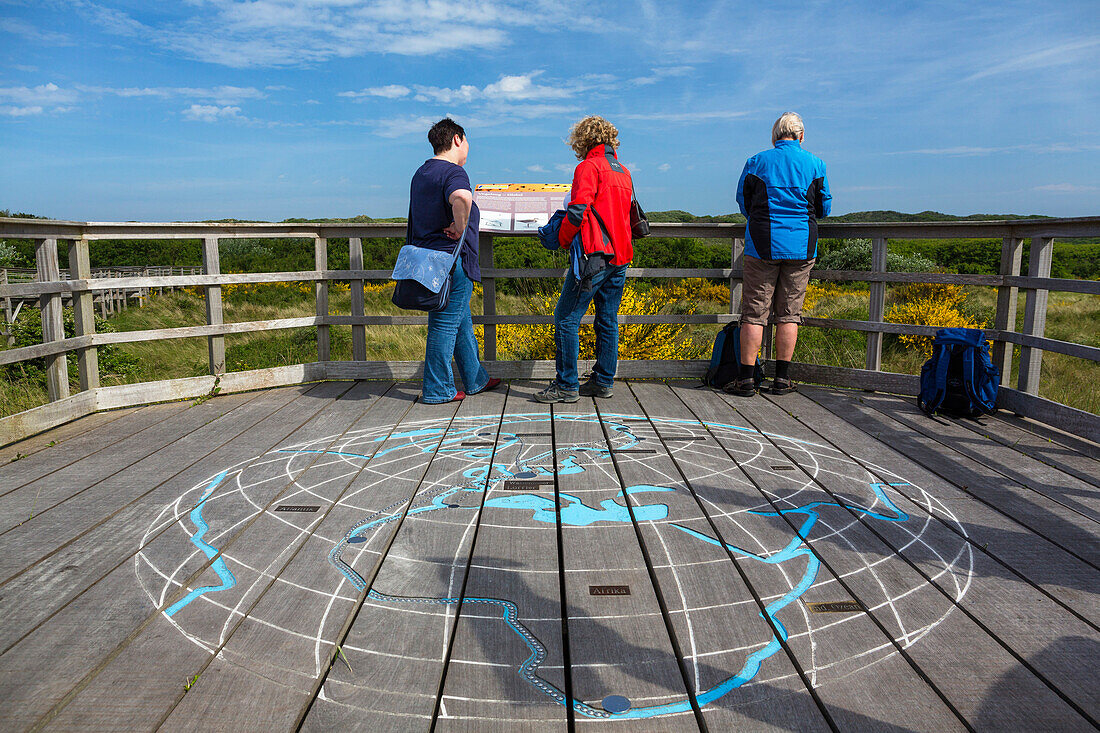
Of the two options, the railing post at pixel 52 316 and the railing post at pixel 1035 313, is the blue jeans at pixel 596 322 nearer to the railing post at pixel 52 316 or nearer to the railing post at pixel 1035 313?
the railing post at pixel 1035 313

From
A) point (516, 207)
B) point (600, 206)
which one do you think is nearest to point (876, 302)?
point (600, 206)

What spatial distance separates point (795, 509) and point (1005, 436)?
212 cm

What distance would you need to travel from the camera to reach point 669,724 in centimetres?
184

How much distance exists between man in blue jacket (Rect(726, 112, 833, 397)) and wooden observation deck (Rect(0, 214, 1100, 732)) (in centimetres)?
84

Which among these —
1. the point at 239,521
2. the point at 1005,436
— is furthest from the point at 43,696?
the point at 1005,436

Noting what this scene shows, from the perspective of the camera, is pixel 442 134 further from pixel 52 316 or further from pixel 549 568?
pixel 549 568

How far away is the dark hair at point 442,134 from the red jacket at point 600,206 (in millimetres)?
854

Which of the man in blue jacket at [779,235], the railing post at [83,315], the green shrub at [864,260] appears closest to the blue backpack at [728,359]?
the man in blue jacket at [779,235]

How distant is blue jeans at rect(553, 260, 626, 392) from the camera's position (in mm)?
5293

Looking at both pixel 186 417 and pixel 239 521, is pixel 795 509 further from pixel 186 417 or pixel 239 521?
pixel 186 417

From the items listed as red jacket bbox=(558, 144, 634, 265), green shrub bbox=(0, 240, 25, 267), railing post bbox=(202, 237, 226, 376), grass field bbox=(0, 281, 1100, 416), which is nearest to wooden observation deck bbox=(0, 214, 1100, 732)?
railing post bbox=(202, 237, 226, 376)

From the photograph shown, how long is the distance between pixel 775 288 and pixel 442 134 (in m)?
2.64

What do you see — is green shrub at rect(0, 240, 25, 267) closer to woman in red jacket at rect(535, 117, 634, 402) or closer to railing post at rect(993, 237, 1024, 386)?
woman in red jacket at rect(535, 117, 634, 402)

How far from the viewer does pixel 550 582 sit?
2.57 m
